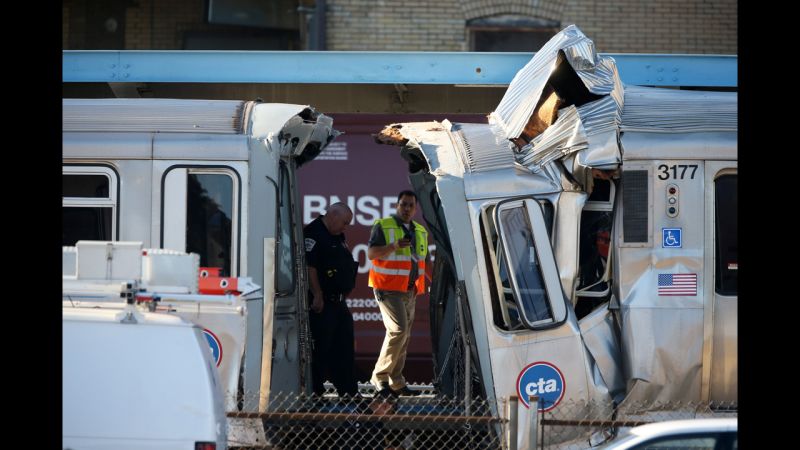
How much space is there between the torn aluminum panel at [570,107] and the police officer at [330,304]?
2039 millimetres

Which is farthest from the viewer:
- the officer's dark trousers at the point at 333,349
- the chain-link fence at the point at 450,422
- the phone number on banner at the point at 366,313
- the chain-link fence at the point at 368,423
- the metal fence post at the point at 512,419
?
the phone number on banner at the point at 366,313

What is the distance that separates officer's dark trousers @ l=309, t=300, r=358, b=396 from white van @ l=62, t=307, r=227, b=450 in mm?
3889

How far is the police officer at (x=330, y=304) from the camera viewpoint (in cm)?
926

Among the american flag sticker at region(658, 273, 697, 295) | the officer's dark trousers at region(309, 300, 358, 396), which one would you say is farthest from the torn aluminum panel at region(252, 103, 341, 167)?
the american flag sticker at region(658, 273, 697, 295)

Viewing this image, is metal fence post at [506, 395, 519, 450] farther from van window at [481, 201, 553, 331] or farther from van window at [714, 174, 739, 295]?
van window at [714, 174, 739, 295]

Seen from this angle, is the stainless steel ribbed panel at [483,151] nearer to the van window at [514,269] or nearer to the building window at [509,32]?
the van window at [514,269]

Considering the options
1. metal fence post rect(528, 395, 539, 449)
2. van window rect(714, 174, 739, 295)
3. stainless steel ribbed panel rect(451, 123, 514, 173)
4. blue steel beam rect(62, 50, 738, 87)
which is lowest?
metal fence post rect(528, 395, 539, 449)

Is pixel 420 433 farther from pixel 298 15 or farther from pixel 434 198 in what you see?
pixel 298 15

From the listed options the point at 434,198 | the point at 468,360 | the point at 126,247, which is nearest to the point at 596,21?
the point at 434,198

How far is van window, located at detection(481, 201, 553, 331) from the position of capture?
7.60 m

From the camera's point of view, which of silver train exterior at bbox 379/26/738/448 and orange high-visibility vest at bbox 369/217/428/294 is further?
orange high-visibility vest at bbox 369/217/428/294

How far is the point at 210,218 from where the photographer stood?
25.5 feet

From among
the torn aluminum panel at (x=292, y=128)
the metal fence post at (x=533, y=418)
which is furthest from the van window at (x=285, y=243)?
the metal fence post at (x=533, y=418)
